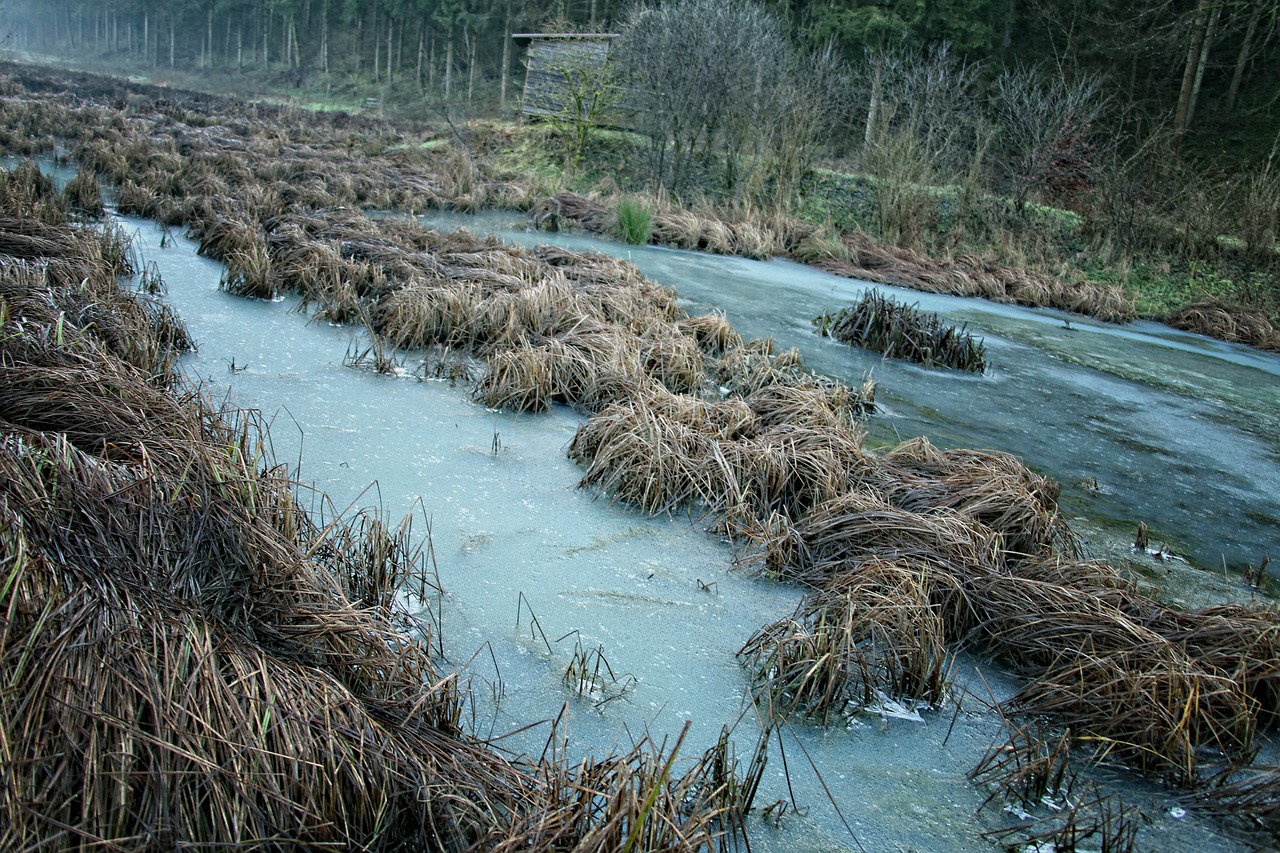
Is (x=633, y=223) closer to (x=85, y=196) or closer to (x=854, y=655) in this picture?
(x=85, y=196)

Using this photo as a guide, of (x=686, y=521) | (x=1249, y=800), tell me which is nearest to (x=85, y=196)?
(x=686, y=521)

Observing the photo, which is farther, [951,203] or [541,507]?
[951,203]

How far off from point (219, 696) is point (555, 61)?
23.2m

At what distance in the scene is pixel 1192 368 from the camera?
10.4m

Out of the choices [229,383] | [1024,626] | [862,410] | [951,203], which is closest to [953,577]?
[1024,626]

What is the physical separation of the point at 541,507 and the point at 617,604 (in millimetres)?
1035

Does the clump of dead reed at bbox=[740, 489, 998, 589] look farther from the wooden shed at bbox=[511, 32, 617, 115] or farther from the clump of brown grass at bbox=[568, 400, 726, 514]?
the wooden shed at bbox=[511, 32, 617, 115]

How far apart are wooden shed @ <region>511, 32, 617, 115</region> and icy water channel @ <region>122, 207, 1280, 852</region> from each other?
1425 cm

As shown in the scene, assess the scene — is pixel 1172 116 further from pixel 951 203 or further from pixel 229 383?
pixel 229 383

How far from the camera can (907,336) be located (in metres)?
9.15

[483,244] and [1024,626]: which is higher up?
[483,244]

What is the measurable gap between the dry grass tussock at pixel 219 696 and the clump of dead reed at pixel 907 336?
691 cm

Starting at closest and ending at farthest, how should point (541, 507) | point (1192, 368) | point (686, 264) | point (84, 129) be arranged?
1. point (541, 507)
2. point (1192, 368)
3. point (686, 264)
4. point (84, 129)

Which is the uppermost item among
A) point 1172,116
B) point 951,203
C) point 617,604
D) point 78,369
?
point 1172,116
